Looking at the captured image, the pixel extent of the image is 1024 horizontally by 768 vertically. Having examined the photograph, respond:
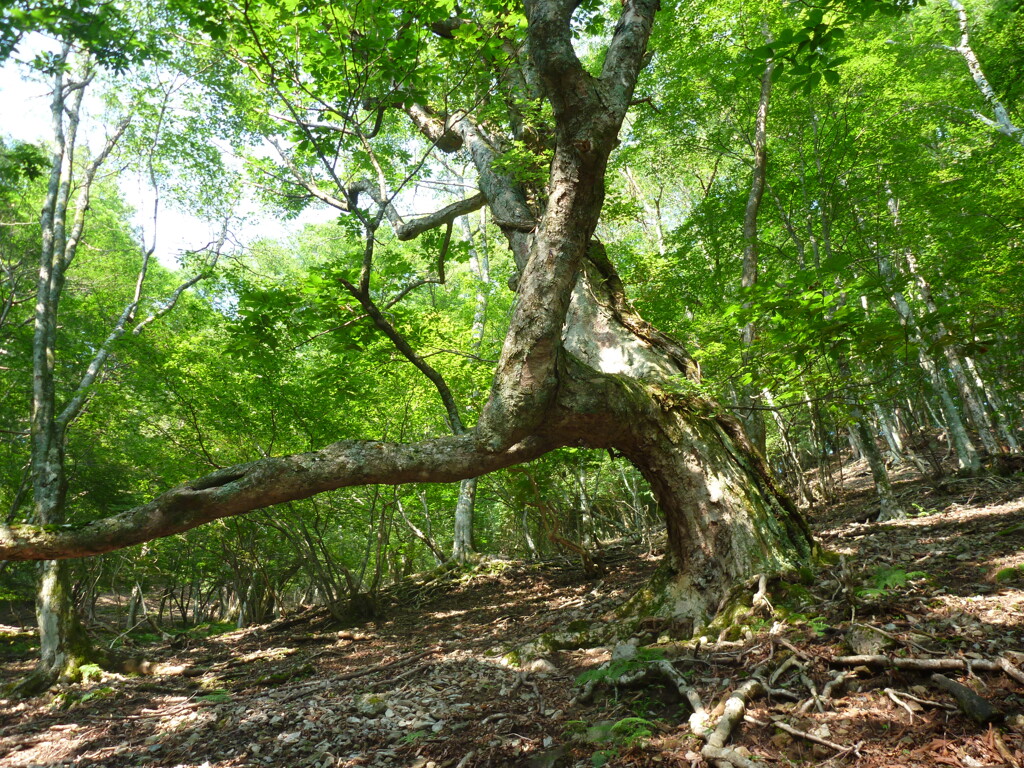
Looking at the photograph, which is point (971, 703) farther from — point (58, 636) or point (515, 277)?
point (58, 636)

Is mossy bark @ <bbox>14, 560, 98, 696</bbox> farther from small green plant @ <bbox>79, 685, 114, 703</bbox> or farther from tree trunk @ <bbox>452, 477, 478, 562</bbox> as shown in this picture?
tree trunk @ <bbox>452, 477, 478, 562</bbox>

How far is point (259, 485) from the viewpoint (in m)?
3.32

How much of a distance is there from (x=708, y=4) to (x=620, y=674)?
10.3 metres

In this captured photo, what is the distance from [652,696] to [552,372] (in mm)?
2120

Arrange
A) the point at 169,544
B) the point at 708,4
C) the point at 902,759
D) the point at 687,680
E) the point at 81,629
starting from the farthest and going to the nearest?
the point at 169,544
the point at 708,4
the point at 81,629
the point at 687,680
the point at 902,759

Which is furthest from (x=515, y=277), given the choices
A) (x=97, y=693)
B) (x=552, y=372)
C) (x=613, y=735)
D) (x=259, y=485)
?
(x=97, y=693)

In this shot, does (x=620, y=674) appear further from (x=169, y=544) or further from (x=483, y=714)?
(x=169, y=544)

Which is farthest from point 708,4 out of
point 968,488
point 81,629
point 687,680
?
point 81,629

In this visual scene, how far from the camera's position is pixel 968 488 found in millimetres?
9336

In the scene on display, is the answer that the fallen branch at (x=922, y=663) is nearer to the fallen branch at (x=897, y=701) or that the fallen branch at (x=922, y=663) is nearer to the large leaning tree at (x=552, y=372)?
the fallen branch at (x=897, y=701)

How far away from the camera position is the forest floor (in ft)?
7.43

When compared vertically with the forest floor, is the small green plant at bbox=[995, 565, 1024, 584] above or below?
above

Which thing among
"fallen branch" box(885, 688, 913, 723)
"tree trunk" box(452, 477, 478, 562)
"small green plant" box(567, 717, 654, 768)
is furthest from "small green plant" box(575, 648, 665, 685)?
"tree trunk" box(452, 477, 478, 562)

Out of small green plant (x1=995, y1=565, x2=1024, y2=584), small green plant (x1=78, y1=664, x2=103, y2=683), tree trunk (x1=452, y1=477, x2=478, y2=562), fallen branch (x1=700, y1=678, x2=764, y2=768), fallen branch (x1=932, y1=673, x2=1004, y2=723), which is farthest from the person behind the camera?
tree trunk (x1=452, y1=477, x2=478, y2=562)
